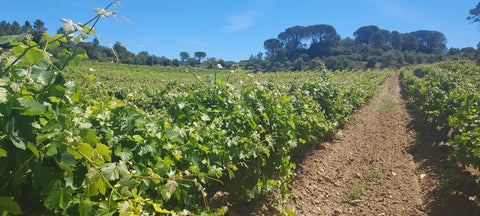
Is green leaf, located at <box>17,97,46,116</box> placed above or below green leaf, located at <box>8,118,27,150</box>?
above

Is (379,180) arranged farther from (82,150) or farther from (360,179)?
(82,150)

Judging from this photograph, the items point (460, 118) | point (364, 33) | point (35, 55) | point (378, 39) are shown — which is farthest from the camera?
point (364, 33)

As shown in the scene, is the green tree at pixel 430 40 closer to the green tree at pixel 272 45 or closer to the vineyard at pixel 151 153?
the green tree at pixel 272 45

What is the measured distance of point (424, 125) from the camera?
26.5 ft

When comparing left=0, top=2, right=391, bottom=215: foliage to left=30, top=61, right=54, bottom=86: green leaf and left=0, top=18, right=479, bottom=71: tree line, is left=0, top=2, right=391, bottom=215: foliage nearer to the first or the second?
left=30, top=61, right=54, bottom=86: green leaf

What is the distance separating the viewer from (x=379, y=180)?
174 inches

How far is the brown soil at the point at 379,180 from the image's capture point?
139 inches

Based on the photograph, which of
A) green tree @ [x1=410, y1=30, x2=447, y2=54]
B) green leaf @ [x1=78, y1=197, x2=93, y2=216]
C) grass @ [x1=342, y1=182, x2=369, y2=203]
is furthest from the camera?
green tree @ [x1=410, y1=30, x2=447, y2=54]

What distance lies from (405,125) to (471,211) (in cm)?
552

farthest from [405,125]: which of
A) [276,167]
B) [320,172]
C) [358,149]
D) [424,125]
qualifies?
[276,167]

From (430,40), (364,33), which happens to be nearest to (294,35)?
(364,33)

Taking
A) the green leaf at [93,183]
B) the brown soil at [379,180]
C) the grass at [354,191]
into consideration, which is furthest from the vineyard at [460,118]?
the green leaf at [93,183]

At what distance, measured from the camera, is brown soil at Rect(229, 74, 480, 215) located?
3529 mm

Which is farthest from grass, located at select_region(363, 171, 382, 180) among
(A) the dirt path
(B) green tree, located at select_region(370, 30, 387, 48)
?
(B) green tree, located at select_region(370, 30, 387, 48)
